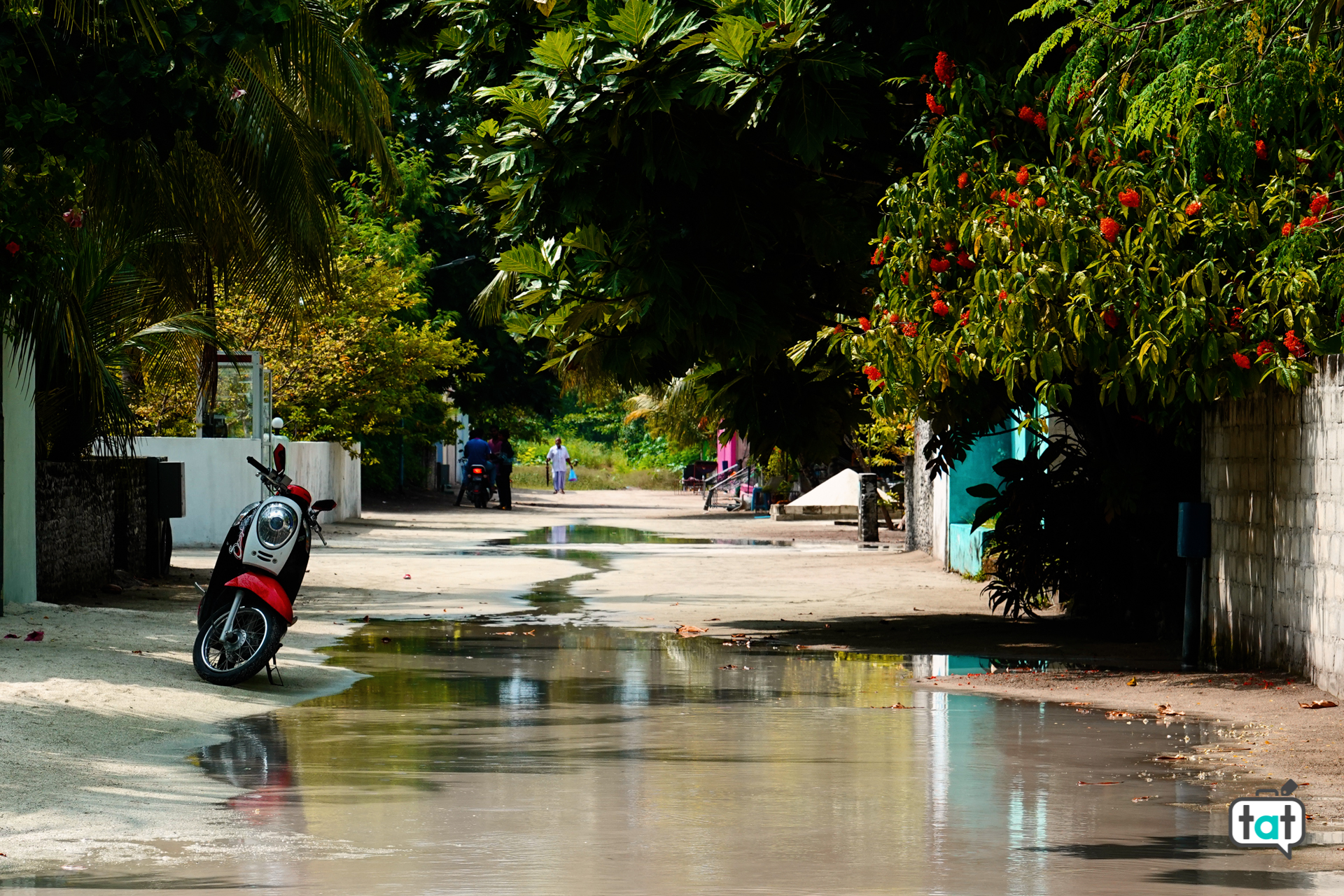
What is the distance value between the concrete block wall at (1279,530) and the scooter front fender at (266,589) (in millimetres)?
6326

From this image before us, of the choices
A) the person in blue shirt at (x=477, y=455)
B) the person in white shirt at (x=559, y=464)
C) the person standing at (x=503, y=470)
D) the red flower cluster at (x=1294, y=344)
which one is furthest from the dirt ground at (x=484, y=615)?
the person in white shirt at (x=559, y=464)

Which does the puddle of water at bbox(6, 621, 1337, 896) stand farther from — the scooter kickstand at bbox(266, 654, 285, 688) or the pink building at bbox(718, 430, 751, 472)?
the pink building at bbox(718, 430, 751, 472)

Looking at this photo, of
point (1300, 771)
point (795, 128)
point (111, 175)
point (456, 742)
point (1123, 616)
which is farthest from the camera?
point (1123, 616)

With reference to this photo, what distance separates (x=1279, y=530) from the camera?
450 inches

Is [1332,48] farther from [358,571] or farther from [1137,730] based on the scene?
[358,571]

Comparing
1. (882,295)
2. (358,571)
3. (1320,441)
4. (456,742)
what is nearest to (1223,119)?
(1320,441)

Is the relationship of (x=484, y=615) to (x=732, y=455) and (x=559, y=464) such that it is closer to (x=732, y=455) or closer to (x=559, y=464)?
(x=732, y=455)

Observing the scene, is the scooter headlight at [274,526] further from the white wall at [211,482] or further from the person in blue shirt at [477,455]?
the person in blue shirt at [477,455]

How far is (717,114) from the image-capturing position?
42.3 ft

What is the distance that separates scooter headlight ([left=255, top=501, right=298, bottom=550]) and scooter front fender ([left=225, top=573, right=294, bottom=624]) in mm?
251

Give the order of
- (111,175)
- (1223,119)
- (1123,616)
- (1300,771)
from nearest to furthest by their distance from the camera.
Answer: (1300,771) → (1223,119) → (111,175) → (1123,616)

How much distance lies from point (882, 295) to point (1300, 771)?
513 centimetres

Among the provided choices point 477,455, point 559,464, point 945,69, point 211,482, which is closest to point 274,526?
point 945,69

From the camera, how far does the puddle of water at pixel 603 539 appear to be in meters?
29.1
